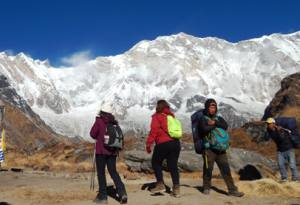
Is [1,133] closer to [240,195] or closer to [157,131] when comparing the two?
[157,131]

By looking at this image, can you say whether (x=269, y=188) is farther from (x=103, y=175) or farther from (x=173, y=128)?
(x=103, y=175)

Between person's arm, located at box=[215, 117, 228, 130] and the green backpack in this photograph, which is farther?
person's arm, located at box=[215, 117, 228, 130]

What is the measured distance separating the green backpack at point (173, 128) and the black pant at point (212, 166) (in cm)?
96

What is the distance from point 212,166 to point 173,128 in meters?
1.46

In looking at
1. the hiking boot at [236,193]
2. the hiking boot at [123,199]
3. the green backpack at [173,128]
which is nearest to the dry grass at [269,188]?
the hiking boot at [236,193]

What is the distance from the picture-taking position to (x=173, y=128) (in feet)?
51.0

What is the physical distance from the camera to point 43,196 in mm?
16156

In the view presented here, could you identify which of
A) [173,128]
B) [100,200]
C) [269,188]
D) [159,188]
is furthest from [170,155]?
[269,188]

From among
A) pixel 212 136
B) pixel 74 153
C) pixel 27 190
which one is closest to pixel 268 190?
pixel 212 136

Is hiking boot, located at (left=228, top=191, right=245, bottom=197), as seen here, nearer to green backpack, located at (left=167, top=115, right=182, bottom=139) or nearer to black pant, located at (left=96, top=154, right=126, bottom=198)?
green backpack, located at (left=167, top=115, right=182, bottom=139)

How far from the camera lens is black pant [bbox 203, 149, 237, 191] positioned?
15.9m

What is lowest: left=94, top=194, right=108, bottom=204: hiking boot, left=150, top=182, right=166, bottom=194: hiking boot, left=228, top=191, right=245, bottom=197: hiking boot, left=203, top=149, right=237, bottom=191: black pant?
left=94, top=194, right=108, bottom=204: hiking boot

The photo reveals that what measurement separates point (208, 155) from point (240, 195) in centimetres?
130

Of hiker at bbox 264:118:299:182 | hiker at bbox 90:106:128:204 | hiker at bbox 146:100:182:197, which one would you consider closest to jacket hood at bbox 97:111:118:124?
hiker at bbox 90:106:128:204
